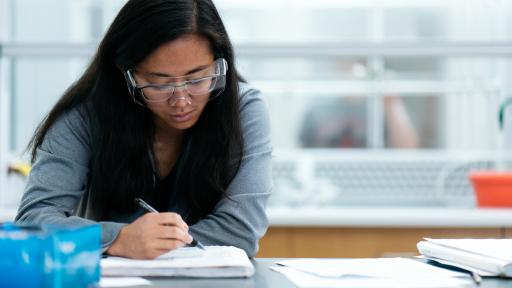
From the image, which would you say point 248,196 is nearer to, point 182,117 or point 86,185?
point 182,117

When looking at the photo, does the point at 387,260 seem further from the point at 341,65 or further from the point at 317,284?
the point at 341,65

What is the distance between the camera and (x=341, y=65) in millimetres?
4098

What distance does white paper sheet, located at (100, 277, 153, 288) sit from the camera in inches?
47.2

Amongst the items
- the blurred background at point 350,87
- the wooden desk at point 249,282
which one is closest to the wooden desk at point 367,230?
the blurred background at point 350,87

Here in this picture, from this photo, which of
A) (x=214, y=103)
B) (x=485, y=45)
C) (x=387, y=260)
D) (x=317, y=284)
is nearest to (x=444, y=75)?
(x=485, y=45)

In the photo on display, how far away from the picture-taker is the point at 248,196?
174 cm

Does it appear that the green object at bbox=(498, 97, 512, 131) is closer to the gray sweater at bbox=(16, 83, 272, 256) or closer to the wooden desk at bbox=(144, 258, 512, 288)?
the gray sweater at bbox=(16, 83, 272, 256)

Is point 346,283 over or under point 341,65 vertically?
under

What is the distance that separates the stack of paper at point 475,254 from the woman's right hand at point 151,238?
1.42ft

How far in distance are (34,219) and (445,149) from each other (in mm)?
3185

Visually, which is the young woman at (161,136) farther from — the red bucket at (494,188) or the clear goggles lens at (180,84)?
the red bucket at (494,188)

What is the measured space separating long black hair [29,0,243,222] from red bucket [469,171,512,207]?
1083 millimetres

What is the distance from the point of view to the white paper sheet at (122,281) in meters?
1.20

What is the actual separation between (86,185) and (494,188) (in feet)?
4.44
